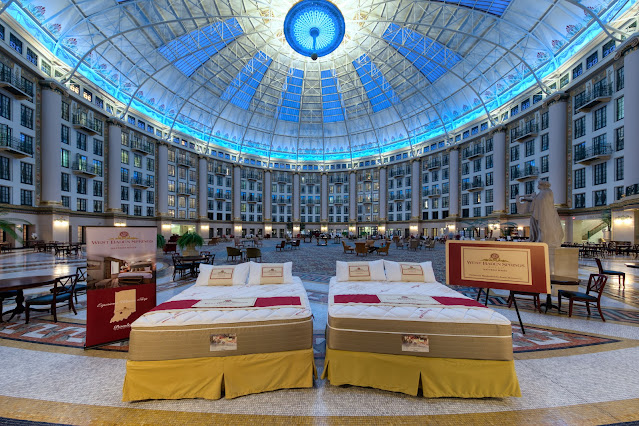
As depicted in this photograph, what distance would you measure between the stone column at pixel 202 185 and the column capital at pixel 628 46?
1785 inches

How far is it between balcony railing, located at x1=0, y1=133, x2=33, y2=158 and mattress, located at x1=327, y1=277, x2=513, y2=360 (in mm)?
26581

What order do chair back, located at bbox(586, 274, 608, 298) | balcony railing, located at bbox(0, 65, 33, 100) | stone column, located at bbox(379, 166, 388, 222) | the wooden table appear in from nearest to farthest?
the wooden table, chair back, located at bbox(586, 274, 608, 298), balcony railing, located at bbox(0, 65, 33, 100), stone column, located at bbox(379, 166, 388, 222)

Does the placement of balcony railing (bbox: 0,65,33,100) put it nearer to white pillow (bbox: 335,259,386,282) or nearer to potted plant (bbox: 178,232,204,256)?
potted plant (bbox: 178,232,204,256)

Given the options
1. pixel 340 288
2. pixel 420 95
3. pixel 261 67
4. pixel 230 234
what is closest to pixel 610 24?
pixel 420 95

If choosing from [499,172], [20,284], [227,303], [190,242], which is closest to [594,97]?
[499,172]

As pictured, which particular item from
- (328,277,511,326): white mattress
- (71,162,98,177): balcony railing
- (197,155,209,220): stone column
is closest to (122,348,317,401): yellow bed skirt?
(328,277,511,326): white mattress

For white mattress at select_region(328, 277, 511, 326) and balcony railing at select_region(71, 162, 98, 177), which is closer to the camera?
white mattress at select_region(328, 277, 511, 326)

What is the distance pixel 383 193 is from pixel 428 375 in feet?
152

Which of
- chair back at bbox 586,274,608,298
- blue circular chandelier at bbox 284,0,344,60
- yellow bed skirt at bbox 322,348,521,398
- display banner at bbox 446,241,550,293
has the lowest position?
yellow bed skirt at bbox 322,348,521,398

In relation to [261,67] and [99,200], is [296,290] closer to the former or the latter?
[99,200]

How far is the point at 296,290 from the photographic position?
166 inches

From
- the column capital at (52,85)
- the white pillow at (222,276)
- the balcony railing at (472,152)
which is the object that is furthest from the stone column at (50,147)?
the balcony railing at (472,152)

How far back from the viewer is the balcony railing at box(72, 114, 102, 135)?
24.1 m

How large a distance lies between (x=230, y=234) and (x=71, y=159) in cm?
2414
